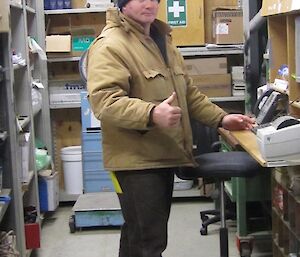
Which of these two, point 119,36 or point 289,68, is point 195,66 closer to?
point 289,68

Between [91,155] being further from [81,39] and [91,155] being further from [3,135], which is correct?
[3,135]

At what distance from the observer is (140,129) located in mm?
2148

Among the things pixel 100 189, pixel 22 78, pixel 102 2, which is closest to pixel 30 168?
pixel 22 78

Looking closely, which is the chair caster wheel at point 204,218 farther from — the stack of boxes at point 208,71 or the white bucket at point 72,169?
the white bucket at point 72,169

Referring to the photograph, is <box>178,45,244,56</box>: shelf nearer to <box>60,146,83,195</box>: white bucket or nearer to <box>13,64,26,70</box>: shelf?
<box>60,146,83,195</box>: white bucket

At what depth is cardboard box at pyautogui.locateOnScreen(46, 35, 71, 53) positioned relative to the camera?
4605 millimetres

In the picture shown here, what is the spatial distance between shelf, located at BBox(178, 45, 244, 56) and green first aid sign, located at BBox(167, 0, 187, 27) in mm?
222

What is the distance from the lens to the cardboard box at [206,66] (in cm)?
456

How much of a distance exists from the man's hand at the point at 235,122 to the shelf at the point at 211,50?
1998mm

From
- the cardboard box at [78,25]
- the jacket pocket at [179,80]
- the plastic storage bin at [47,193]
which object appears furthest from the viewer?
the cardboard box at [78,25]

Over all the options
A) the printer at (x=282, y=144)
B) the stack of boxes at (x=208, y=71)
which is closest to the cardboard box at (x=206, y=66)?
the stack of boxes at (x=208, y=71)

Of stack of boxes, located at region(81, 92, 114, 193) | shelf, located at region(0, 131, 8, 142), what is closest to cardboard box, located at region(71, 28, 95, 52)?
stack of boxes, located at region(81, 92, 114, 193)

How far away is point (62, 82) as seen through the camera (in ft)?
16.1

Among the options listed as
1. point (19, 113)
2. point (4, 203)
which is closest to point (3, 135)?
point (4, 203)
